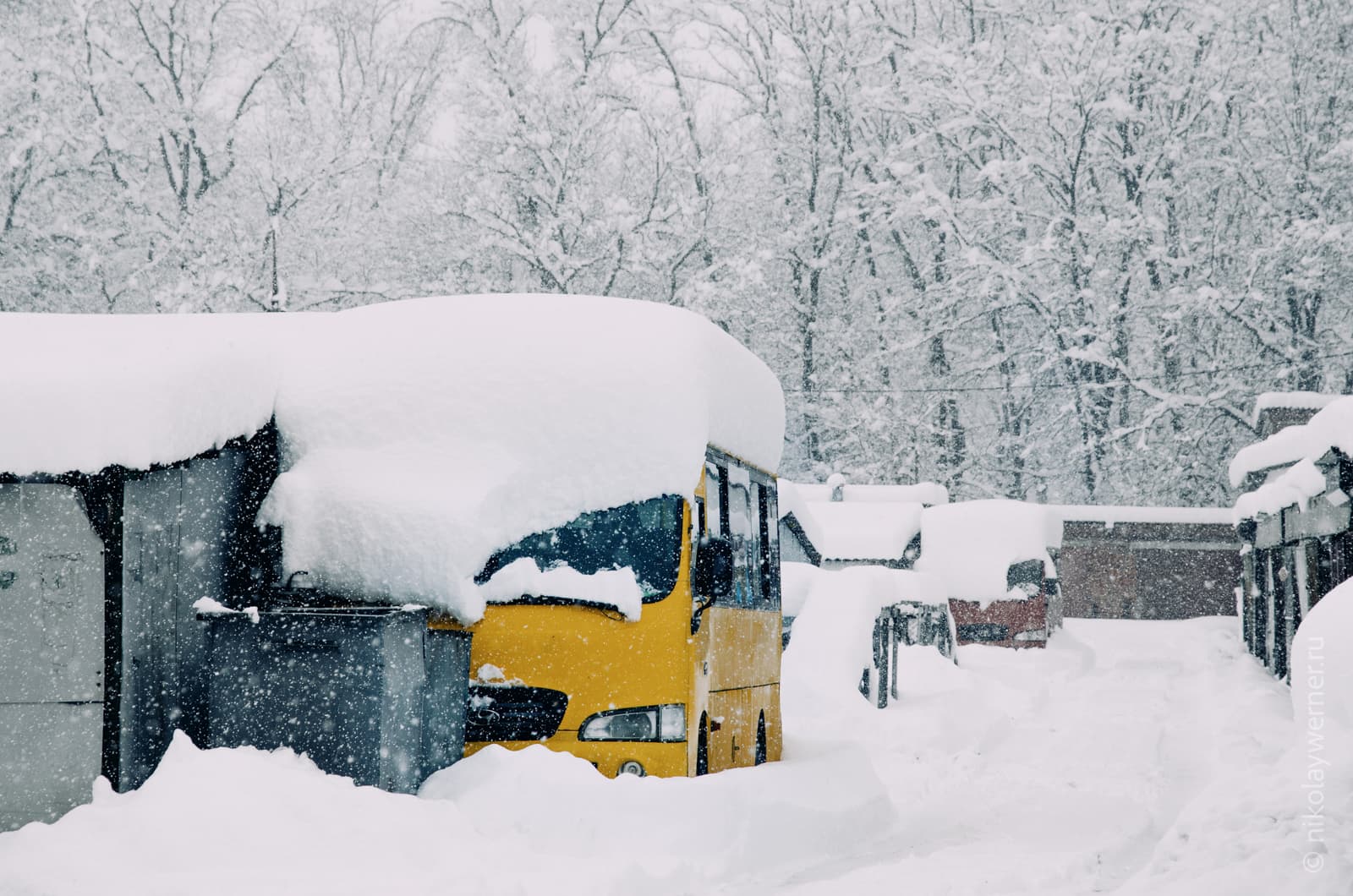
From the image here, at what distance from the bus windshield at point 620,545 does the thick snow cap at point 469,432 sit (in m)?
0.06

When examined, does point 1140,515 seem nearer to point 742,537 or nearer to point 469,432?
point 742,537

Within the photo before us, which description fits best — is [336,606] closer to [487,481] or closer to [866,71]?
[487,481]

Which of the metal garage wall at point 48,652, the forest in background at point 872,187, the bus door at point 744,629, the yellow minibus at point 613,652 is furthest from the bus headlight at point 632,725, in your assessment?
the forest in background at point 872,187

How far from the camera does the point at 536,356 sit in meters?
7.83

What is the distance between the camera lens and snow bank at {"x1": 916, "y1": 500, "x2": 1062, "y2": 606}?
24.7m

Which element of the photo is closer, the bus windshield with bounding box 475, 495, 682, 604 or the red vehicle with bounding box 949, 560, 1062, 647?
the bus windshield with bounding box 475, 495, 682, 604

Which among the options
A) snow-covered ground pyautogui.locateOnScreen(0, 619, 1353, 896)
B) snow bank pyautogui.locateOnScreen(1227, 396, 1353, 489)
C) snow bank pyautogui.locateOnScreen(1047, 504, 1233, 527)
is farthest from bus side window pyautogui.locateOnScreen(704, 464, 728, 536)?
snow bank pyautogui.locateOnScreen(1047, 504, 1233, 527)

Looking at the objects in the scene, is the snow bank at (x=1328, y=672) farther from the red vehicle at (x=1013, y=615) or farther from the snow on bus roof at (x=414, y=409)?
the red vehicle at (x=1013, y=615)

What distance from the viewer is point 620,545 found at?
7.51 m

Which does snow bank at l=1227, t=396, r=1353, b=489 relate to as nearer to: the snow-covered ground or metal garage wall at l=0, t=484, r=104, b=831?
the snow-covered ground

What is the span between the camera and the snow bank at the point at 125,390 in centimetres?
669

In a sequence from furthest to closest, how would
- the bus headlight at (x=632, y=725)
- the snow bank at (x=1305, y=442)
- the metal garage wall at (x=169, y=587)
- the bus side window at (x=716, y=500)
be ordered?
1. the snow bank at (x=1305, y=442)
2. the bus side window at (x=716, y=500)
3. the bus headlight at (x=632, y=725)
4. the metal garage wall at (x=169, y=587)

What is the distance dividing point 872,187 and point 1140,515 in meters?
10.6

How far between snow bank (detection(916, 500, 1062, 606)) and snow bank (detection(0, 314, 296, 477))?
17726 mm
